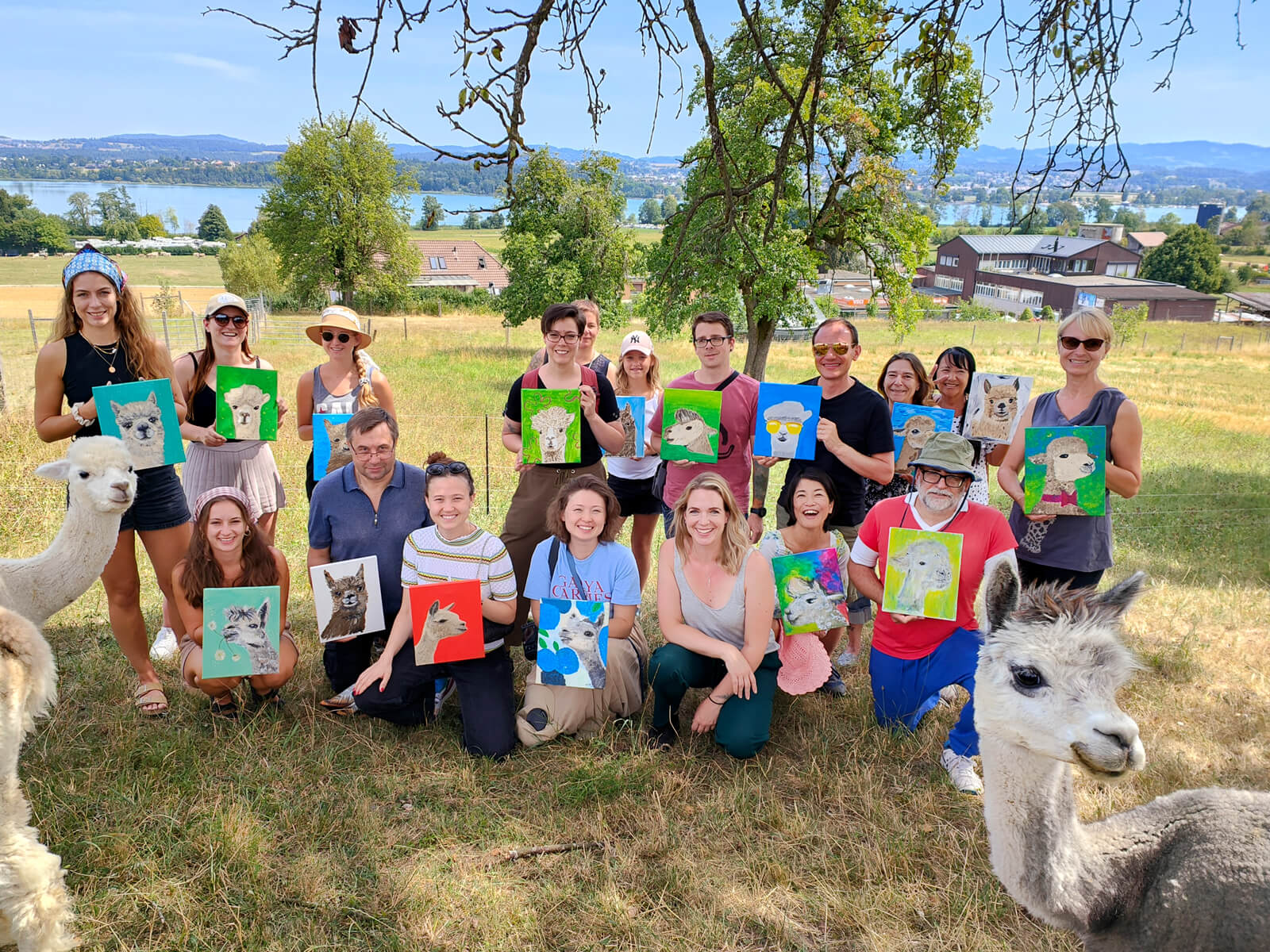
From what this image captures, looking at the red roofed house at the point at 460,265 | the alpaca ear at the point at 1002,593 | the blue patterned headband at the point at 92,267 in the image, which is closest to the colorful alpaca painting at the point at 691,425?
the alpaca ear at the point at 1002,593

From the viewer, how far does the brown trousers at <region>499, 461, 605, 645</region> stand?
17.4 feet

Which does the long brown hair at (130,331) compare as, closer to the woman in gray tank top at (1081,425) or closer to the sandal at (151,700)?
the sandal at (151,700)

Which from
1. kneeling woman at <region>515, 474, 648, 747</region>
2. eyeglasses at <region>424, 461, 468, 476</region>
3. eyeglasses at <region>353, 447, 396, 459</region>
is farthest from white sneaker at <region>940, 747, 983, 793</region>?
eyeglasses at <region>353, 447, 396, 459</region>

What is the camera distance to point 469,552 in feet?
14.5

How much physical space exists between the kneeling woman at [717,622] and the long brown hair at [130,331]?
132 inches

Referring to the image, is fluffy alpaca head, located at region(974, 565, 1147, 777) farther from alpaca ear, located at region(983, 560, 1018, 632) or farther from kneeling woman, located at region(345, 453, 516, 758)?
kneeling woman, located at region(345, 453, 516, 758)

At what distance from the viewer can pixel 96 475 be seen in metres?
3.94

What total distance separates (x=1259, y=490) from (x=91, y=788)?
15.1 meters

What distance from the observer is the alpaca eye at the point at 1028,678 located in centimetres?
257

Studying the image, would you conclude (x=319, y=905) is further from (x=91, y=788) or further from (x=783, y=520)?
(x=783, y=520)

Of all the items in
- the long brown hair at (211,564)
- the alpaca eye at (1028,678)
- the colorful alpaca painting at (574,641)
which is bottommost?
the colorful alpaca painting at (574,641)

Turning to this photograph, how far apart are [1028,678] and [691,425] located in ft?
9.43

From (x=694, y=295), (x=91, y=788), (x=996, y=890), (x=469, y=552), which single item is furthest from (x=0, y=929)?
(x=694, y=295)

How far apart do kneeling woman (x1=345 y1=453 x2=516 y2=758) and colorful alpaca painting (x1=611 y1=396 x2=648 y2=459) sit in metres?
1.54
